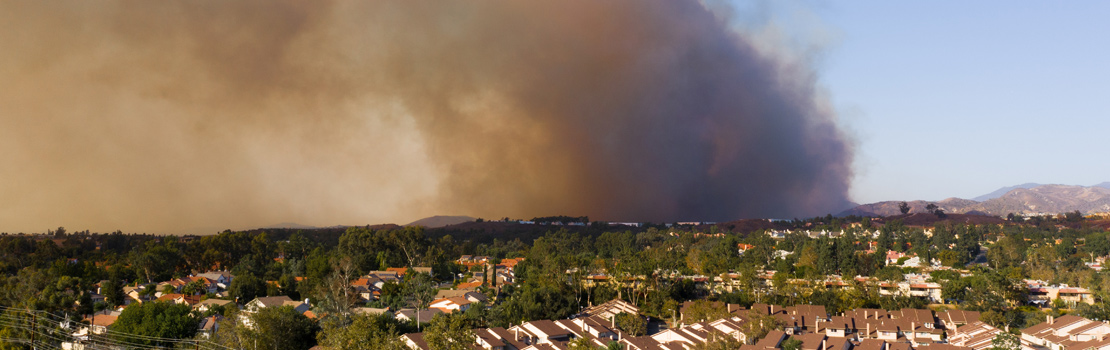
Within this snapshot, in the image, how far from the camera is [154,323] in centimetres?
2656

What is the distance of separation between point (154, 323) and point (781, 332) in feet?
64.0

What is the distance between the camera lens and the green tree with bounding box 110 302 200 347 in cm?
2609

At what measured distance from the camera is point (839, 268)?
46.9 metres

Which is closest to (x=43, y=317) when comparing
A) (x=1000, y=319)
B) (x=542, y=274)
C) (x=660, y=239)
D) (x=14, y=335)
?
(x=14, y=335)

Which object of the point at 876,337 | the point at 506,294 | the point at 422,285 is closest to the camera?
the point at 876,337

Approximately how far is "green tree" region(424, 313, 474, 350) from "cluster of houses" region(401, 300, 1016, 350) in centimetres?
82

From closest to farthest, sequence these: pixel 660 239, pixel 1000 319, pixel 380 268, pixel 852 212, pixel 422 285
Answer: pixel 1000 319 < pixel 422 285 < pixel 380 268 < pixel 660 239 < pixel 852 212

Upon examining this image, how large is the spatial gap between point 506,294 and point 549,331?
11.6 metres

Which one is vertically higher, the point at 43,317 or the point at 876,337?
the point at 43,317

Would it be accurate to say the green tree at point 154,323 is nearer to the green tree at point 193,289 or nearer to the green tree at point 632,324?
the green tree at point 193,289

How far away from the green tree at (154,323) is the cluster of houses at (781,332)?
7648mm

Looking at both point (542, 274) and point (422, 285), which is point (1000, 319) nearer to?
point (542, 274)

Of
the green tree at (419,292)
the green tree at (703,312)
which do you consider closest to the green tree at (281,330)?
the green tree at (419,292)

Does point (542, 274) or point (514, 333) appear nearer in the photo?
point (514, 333)
